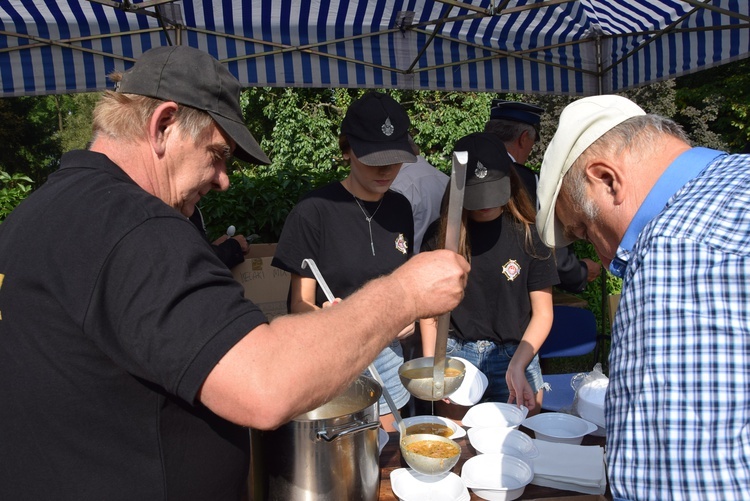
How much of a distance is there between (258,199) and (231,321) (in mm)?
4653

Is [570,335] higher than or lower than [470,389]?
lower

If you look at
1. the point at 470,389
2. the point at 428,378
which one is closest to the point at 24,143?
the point at 470,389

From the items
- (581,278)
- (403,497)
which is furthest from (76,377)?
(581,278)

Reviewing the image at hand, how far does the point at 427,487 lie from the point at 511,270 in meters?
1.27

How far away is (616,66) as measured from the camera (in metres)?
5.28

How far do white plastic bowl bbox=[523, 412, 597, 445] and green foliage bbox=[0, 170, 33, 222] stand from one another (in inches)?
160

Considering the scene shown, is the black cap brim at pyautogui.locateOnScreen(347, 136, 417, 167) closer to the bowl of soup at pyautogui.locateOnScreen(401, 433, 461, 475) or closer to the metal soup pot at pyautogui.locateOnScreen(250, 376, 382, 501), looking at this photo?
the bowl of soup at pyautogui.locateOnScreen(401, 433, 461, 475)

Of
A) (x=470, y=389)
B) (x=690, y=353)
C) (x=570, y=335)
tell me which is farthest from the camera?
(x=570, y=335)

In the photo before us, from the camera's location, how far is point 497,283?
9.00 feet

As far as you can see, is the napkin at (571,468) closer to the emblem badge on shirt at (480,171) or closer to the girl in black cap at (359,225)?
the girl in black cap at (359,225)

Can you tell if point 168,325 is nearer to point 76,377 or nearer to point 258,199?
point 76,377

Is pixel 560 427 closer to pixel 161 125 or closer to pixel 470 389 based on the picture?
pixel 470 389

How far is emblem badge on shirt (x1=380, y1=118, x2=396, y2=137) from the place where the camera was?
8.73 ft

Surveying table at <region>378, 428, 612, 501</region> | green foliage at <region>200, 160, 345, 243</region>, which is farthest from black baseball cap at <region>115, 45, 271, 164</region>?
green foliage at <region>200, 160, 345, 243</region>
